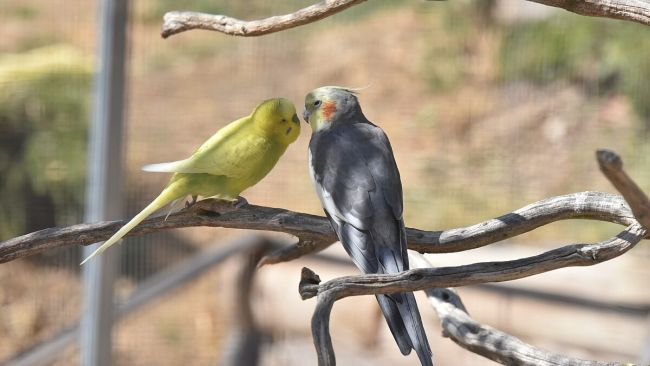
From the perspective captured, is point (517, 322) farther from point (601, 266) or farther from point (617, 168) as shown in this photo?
point (617, 168)

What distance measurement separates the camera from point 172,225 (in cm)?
88

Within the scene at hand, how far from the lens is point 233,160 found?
869 mm

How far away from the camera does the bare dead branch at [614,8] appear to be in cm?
75

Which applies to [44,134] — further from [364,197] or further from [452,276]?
[452,276]

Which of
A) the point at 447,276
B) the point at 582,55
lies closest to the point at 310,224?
the point at 447,276

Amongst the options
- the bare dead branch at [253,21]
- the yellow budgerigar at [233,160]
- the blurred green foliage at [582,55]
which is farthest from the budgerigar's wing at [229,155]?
the blurred green foliage at [582,55]

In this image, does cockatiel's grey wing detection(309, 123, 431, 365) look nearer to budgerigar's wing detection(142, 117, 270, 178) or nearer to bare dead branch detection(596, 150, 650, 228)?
budgerigar's wing detection(142, 117, 270, 178)

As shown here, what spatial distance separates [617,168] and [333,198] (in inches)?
15.3

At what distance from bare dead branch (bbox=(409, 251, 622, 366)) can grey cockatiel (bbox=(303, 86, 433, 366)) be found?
16cm

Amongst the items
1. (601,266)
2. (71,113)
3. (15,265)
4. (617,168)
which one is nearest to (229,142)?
(617,168)

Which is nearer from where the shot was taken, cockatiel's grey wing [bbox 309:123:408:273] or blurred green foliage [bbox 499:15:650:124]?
cockatiel's grey wing [bbox 309:123:408:273]

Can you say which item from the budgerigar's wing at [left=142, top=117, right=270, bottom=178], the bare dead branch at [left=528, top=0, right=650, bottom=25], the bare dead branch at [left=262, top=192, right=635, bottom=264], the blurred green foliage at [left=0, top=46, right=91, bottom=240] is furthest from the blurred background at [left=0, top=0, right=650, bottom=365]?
the bare dead branch at [left=528, top=0, right=650, bottom=25]

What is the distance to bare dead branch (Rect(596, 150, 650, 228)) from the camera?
512mm

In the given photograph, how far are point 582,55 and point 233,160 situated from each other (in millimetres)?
1307
